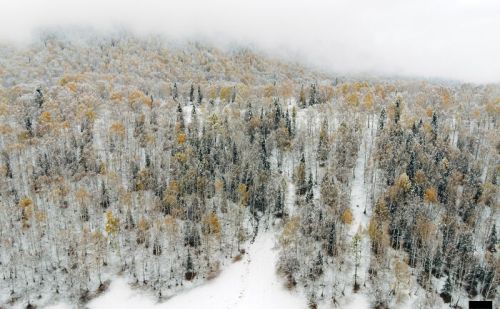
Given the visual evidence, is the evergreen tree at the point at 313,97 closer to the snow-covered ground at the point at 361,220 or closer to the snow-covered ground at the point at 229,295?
the snow-covered ground at the point at 361,220

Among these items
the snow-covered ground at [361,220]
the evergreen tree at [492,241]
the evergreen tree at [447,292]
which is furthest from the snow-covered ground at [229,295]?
the evergreen tree at [492,241]

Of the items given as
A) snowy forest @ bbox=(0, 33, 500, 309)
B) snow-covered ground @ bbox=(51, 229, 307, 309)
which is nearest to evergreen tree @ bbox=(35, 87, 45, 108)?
snowy forest @ bbox=(0, 33, 500, 309)

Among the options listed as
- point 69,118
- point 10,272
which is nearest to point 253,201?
point 10,272

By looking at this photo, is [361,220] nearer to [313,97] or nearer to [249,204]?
[249,204]

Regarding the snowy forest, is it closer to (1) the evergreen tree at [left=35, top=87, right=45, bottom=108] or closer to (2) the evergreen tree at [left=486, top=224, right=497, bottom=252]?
(2) the evergreen tree at [left=486, top=224, right=497, bottom=252]

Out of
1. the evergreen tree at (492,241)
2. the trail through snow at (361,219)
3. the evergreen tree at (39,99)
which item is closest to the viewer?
the trail through snow at (361,219)

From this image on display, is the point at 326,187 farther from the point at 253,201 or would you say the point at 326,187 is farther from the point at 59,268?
the point at 59,268
